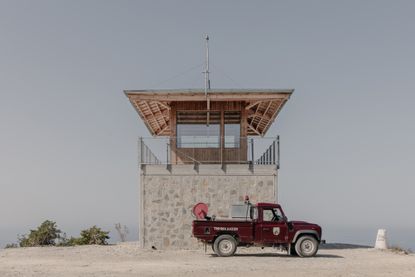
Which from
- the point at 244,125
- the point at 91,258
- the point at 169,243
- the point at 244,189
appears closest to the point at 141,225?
the point at 169,243

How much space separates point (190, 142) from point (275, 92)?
4980mm

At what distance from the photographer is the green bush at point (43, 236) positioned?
26031mm

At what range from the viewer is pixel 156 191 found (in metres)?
21.0

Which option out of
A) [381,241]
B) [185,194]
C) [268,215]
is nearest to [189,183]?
[185,194]

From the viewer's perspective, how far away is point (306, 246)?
17.7 m

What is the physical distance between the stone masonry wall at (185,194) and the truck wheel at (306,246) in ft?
11.0

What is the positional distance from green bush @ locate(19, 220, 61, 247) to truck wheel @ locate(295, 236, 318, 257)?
15028 millimetres

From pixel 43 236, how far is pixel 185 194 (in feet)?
33.4

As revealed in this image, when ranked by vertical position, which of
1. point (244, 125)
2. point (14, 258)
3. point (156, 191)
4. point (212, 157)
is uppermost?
point (244, 125)

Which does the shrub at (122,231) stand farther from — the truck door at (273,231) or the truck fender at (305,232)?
the truck fender at (305,232)

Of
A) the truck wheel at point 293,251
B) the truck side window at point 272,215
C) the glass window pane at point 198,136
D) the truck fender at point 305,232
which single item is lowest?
the truck wheel at point 293,251

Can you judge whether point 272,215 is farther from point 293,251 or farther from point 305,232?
point 293,251

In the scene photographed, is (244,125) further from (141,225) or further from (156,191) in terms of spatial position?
(141,225)

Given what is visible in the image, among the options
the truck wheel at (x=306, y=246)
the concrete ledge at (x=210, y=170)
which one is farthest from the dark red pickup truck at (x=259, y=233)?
the concrete ledge at (x=210, y=170)
